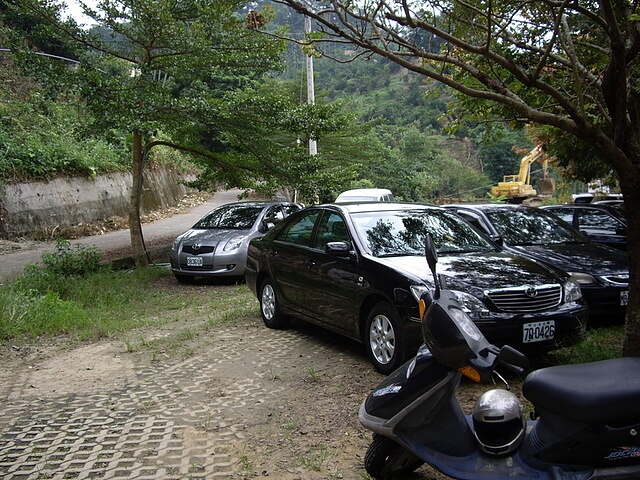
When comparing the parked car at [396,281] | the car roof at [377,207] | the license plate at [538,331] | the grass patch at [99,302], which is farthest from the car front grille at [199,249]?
the license plate at [538,331]

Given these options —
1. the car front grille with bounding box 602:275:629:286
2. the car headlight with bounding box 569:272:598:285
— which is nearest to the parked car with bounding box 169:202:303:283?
the car headlight with bounding box 569:272:598:285

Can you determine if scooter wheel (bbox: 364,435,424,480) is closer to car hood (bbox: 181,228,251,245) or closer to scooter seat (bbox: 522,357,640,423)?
scooter seat (bbox: 522,357,640,423)

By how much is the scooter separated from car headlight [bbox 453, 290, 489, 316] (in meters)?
1.70

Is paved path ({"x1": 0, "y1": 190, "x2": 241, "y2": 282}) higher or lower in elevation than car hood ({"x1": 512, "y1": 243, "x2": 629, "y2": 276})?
lower

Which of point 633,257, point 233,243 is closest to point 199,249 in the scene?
point 233,243

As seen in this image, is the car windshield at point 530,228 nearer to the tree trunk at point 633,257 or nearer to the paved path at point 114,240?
the tree trunk at point 633,257

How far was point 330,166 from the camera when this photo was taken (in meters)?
26.4

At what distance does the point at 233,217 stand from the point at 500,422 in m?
9.96

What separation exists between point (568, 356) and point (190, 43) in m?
9.22

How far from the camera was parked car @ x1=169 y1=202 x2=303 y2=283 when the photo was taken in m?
11.3

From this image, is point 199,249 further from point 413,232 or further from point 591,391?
point 591,391

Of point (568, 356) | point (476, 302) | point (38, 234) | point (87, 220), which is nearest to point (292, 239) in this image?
point (476, 302)

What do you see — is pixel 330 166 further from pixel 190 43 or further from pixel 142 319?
pixel 142 319

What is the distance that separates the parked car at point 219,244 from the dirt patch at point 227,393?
12.1 ft
